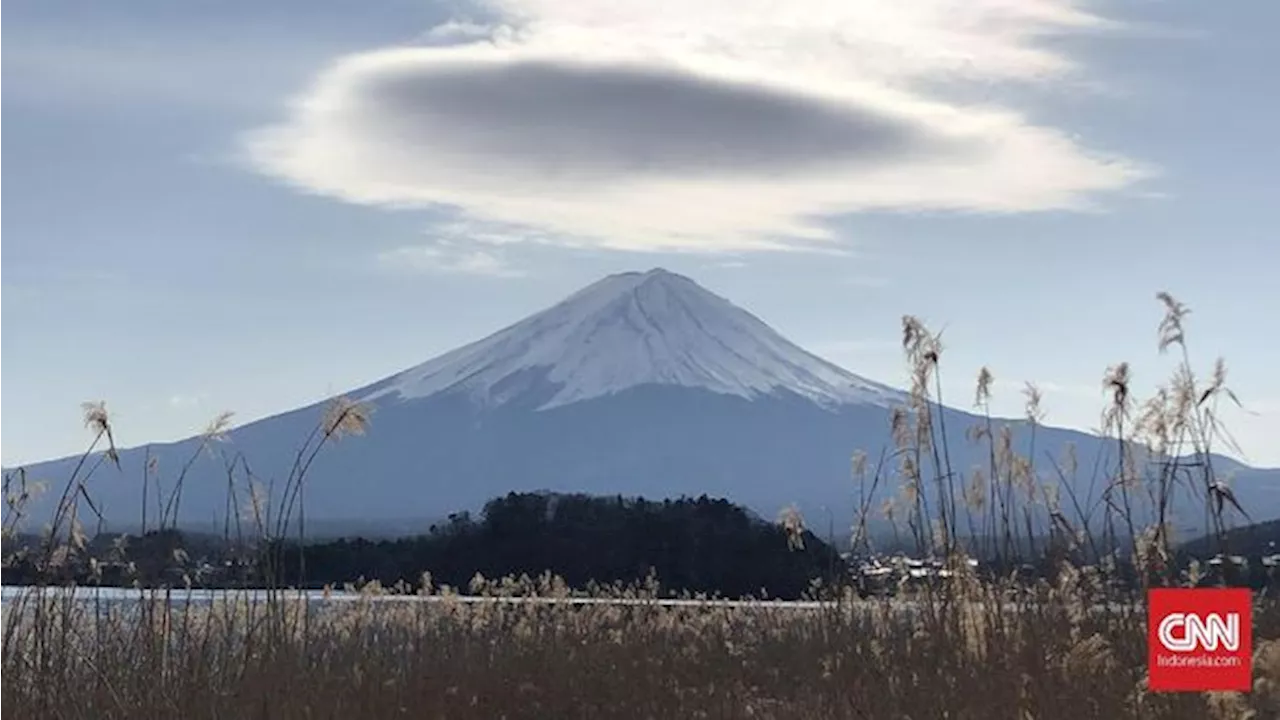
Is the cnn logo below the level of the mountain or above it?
below

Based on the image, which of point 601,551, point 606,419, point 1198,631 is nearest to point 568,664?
point 1198,631

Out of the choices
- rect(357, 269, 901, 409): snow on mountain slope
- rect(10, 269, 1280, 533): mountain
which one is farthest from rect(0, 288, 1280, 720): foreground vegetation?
rect(357, 269, 901, 409): snow on mountain slope

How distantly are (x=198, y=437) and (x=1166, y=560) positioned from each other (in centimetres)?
333

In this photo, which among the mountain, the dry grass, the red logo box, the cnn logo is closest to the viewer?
the red logo box

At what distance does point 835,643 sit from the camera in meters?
8.05

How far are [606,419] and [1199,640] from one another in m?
177

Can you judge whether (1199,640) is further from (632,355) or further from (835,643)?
(632,355)

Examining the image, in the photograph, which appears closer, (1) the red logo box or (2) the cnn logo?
(1) the red logo box

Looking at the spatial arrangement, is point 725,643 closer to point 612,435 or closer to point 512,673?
point 512,673

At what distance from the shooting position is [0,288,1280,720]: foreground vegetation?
581cm

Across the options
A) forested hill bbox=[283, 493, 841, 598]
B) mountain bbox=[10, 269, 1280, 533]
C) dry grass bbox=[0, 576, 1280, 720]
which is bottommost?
dry grass bbox=[0, 576, 1280, 720]

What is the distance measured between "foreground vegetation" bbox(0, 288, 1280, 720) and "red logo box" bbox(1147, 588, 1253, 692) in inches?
3.0

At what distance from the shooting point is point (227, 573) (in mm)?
6797

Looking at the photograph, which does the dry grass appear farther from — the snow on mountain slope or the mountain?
the snow on mountain slope
